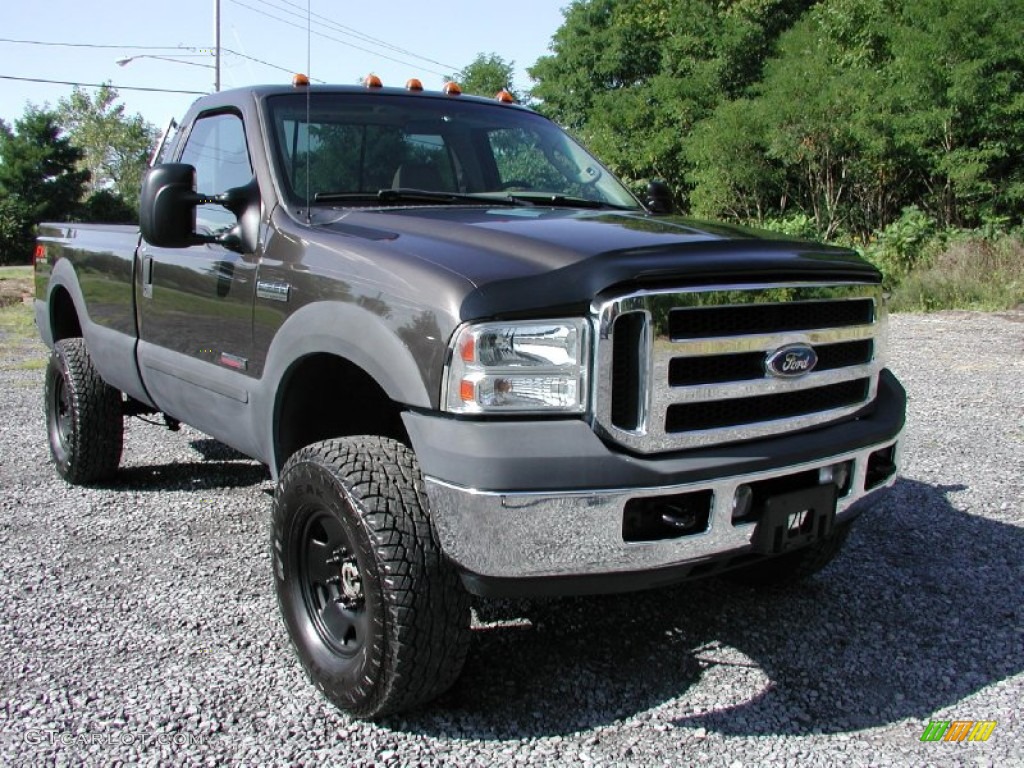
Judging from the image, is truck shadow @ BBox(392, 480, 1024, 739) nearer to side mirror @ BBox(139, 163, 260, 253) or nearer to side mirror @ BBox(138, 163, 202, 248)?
side mirror @ BBox(139, 163, 260, 253)

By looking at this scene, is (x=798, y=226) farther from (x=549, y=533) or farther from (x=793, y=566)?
(x=549, y=533)

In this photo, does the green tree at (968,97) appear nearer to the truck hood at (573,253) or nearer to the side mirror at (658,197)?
the side mirror at (658,197)

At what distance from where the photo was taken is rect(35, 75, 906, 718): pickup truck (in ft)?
7.88

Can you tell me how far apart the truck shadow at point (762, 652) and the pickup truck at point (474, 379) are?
0.80 feet

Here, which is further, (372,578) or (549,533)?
(372,578)

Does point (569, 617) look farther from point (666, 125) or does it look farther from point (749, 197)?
point (666, 125)

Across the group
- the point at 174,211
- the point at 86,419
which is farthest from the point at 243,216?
the point at 86,419

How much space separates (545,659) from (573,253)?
4.67 feet

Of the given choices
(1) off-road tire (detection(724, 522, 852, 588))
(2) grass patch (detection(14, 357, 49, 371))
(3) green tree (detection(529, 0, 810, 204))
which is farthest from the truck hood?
(3) green tree (detection(529, 0, 810, 204))

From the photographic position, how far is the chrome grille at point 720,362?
2.43m

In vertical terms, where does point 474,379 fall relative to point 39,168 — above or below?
below

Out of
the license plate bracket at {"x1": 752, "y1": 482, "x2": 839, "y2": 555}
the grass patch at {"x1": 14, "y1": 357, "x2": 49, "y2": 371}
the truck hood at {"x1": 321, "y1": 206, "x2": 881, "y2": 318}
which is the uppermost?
the truck hood at {"x1": 321, "y1": 206, "x2": 881, "y2": 318}

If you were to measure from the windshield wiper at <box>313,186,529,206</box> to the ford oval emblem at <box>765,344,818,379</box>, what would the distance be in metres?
1.29

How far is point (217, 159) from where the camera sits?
3939 millimetres
